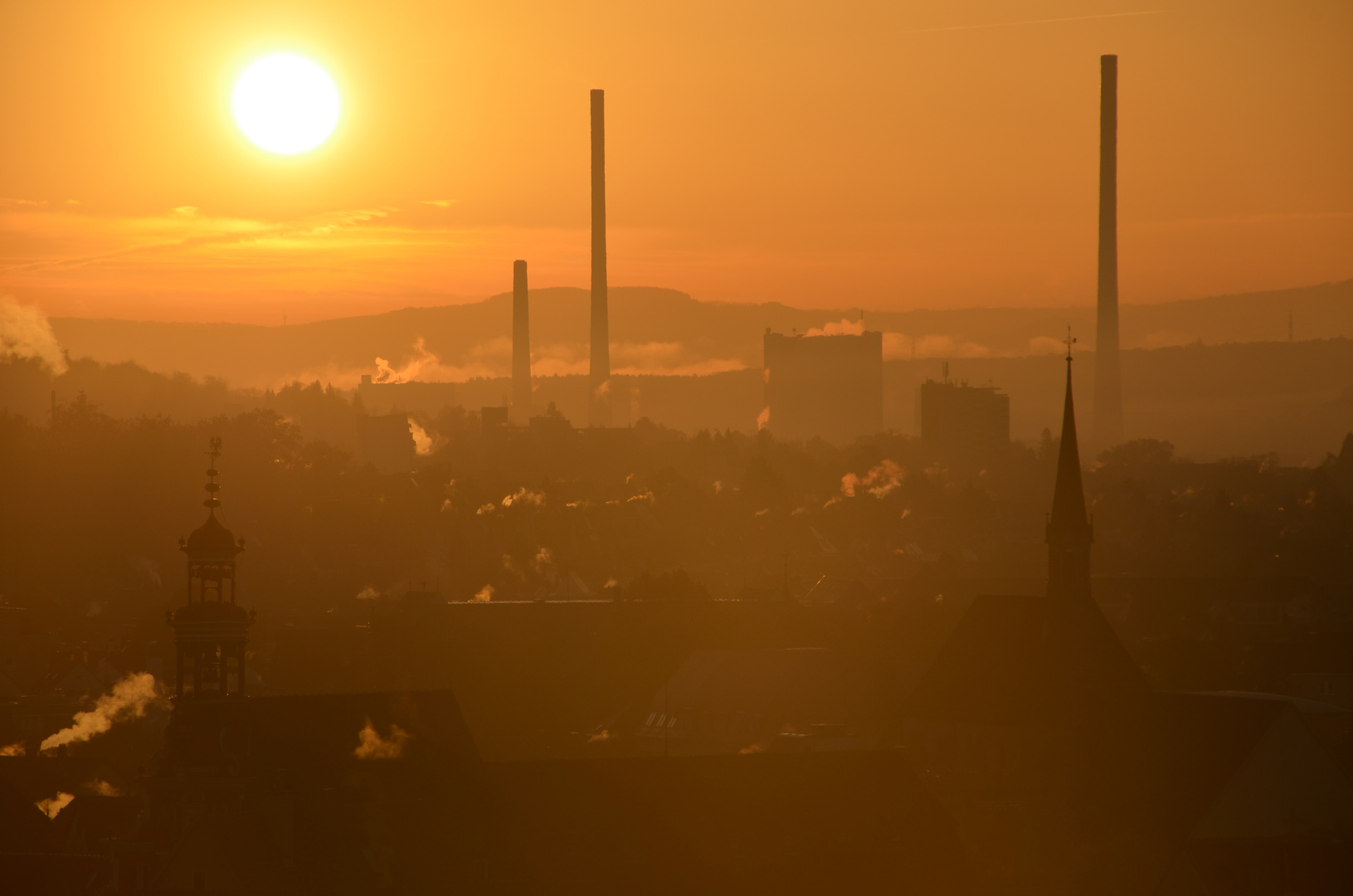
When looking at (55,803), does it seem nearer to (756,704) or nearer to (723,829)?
(723,829)

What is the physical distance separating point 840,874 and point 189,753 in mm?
19861

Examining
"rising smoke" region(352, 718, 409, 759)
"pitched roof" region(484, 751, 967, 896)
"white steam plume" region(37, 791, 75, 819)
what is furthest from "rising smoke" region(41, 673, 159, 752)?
"pitched roof" region(484, 751, 967, 896)

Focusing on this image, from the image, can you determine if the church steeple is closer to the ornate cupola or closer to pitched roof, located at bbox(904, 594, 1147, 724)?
pitched roof, located at bbox(904, 594, 1147, 724)

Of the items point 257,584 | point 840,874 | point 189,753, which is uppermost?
point 189,753

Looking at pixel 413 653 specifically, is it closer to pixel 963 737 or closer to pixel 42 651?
pixel 42 651

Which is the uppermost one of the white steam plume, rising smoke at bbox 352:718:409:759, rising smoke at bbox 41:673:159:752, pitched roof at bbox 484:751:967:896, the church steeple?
the church steeple

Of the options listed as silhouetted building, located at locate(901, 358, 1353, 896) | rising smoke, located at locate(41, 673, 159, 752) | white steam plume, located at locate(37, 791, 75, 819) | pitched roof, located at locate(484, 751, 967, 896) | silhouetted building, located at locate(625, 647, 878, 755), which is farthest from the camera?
silhouetted building, located at locate(625, 647, 878, 755)

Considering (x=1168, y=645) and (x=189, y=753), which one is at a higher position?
(x=189, y=753)

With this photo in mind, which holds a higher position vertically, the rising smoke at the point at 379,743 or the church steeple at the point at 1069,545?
the church steeple at the point at 1069,545

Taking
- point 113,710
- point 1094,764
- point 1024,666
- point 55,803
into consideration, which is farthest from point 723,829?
point 113,710

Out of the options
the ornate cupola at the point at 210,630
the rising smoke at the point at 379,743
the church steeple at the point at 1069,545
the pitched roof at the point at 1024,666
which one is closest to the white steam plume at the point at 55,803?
the rising smoke at the point at 379,743

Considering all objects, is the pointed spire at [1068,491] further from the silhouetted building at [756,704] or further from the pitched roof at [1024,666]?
the silhouetted building at [756,704]

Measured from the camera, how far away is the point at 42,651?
142625mm

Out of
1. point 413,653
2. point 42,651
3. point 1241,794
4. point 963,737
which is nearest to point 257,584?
point 42,651
